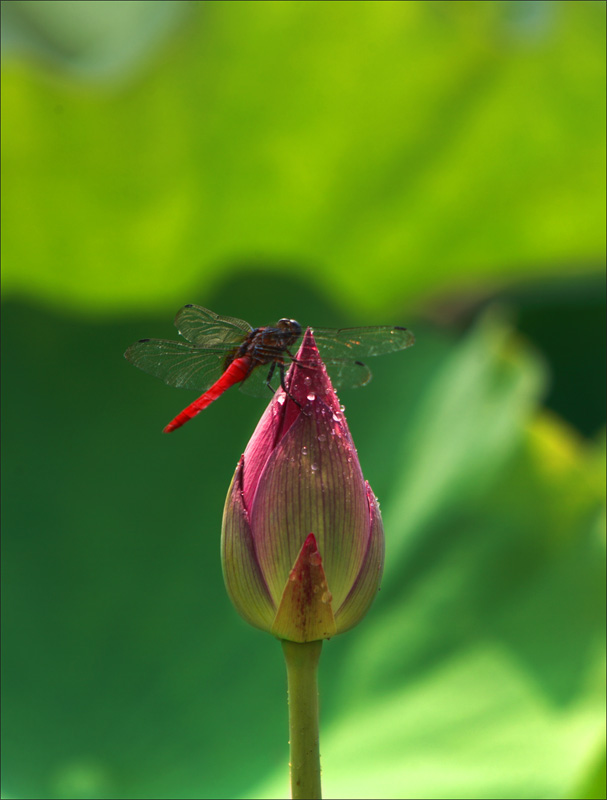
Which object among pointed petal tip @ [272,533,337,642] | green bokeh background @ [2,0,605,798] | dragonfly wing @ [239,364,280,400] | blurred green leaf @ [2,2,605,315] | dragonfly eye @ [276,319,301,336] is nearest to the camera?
pointed petal tip @ [272,533,337,642]

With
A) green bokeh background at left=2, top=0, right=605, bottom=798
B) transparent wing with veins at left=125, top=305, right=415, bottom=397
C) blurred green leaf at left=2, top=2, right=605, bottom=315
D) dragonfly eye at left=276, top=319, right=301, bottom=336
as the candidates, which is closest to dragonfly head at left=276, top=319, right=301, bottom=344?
dragonfly eye at left=276, top=319, right=301, bottom=336

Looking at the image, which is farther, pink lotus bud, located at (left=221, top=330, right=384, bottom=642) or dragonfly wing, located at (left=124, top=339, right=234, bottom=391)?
dragonfly wing, located at (left=124, top=339, right=234, bottom=391)

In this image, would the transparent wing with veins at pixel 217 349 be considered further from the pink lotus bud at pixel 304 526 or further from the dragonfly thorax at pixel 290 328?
the pink lotus bud at pixel 304 526

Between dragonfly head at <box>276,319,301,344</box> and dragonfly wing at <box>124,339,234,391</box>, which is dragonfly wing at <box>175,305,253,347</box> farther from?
dragonfly head at <box>276,319,301,344</box>

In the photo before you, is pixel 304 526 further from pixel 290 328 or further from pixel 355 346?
pixel 355 346

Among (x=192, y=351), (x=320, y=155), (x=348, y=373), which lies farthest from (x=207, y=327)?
(x=320, y=155)

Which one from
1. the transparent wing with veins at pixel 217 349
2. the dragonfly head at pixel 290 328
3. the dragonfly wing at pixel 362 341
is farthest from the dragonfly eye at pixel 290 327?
the dragonfly wing at pixel 362 341
